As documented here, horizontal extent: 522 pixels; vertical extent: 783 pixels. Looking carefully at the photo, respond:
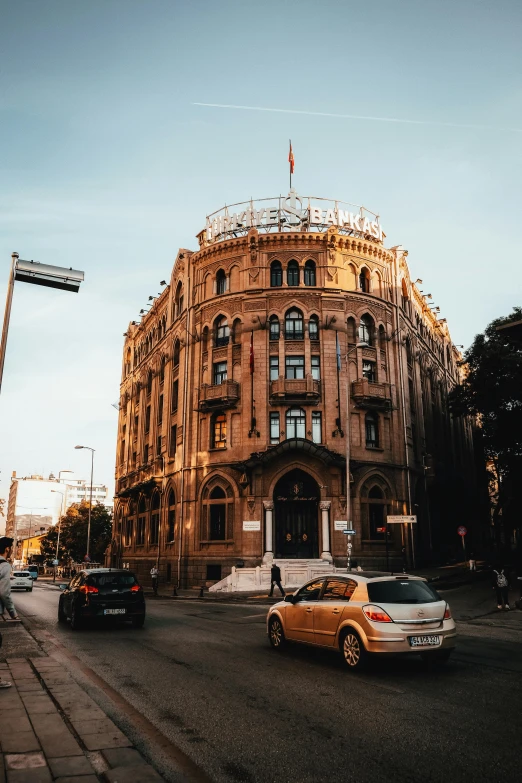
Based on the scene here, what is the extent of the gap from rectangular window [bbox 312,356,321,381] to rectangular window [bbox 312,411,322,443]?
85.1 inches

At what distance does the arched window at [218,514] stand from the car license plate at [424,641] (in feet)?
88.8

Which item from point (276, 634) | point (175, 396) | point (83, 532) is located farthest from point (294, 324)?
point (83, 532)

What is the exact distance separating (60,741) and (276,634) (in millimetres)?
6646

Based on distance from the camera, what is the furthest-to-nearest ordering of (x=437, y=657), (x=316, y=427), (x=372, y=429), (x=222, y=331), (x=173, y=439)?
(x=173, y=439), (x=222, y=331), (x=372, y=429), (x=316, y=427), (x=437, y=657)

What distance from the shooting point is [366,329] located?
3947 centimetres

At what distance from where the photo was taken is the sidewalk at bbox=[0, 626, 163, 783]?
4.70m

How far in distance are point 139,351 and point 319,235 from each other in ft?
80.2

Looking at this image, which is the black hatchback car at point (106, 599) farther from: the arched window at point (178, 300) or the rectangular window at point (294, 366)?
the arched window at point (178, 300)

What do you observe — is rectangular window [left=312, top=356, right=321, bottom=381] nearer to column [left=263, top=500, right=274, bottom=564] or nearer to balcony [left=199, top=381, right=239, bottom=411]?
balcony [left=199, top=381, right=239, bottom=411]

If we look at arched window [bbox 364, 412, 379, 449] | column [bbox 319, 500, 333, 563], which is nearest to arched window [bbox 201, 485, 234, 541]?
column [bbox 319, 500, 333, 563]

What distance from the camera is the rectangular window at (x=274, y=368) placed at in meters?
37.3

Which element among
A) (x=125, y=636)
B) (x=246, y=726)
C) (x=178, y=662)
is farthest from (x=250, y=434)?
(x=246, y=726)

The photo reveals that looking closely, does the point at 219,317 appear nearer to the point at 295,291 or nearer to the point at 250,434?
the point at 295,291

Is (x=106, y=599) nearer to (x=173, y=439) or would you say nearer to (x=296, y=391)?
(x=296, y=391)
